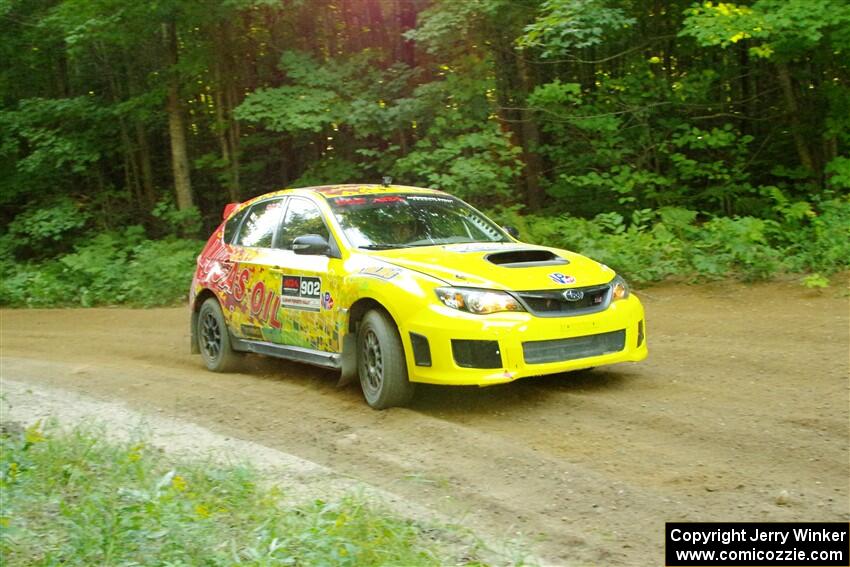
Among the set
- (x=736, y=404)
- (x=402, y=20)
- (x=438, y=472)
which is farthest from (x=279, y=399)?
(x=402, y=20)

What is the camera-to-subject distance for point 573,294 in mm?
6633

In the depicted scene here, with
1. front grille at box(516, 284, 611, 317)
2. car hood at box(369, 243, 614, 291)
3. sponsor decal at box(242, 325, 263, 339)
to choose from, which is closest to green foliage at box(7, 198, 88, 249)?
sponsor decal at box(242, 325, 263, 339)

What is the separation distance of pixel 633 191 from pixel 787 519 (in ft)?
39.6

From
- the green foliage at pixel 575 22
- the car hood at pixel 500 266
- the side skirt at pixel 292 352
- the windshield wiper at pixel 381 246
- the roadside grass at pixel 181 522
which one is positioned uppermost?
the green foliage at pixel 575 22

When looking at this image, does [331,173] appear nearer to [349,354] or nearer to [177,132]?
[177,132]

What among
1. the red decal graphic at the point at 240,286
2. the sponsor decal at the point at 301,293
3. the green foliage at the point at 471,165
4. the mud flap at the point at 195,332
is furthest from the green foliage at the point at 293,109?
the sponsor decal at the point at 301,293

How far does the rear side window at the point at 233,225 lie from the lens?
363 inches

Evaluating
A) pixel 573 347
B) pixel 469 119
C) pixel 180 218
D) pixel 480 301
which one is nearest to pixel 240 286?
pixel 480 301

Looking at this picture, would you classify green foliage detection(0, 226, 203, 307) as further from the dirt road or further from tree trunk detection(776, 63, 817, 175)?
tree trunk detection(776, 63, 817, 175)

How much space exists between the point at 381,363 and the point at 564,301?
57.2 inches

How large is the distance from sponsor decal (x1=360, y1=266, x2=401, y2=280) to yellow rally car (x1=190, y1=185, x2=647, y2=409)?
0.01m

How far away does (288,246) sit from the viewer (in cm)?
820

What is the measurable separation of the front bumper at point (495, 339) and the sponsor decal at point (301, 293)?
124cm

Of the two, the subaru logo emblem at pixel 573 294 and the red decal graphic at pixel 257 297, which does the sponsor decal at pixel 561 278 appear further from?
the red decal graphic at pixel 257 297
